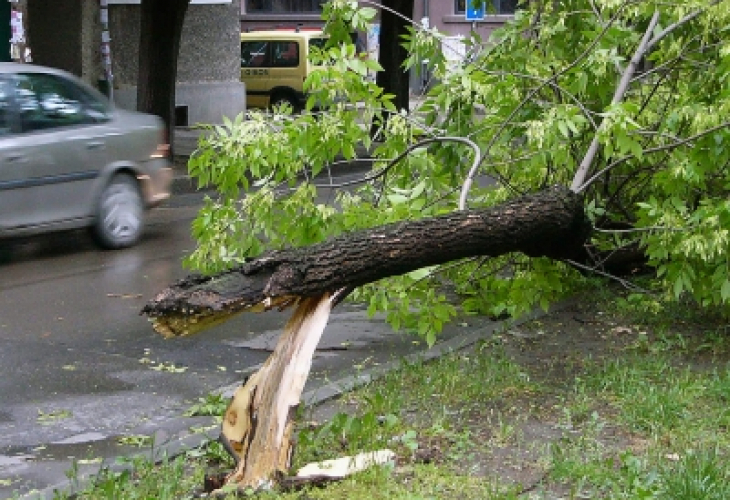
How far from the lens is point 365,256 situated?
216 inches

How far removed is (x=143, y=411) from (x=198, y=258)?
119 centimetres

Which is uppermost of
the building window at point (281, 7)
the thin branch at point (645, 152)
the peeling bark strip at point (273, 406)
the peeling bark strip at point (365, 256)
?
the building window at point (281, 7)

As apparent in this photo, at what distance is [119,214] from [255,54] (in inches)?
771

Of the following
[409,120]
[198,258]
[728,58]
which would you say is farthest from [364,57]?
[728,58]

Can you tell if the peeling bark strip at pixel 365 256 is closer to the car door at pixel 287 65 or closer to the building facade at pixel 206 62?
the building facade at pixel 206 62

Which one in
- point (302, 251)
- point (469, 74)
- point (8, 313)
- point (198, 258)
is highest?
point (469, 74)

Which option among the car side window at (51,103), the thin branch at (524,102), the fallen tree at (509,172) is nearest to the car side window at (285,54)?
the car side window at (51,103)

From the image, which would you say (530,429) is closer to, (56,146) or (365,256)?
(365,256)

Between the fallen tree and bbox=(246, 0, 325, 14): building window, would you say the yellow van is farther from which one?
the fallen tree

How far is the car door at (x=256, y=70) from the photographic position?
30.8 m

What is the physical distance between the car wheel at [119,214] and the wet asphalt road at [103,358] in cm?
65

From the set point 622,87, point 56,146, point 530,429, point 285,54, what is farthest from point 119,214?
point 285,54

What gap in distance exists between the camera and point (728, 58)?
671 centimetres

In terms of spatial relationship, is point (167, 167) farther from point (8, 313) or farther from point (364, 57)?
point (364, 57)
